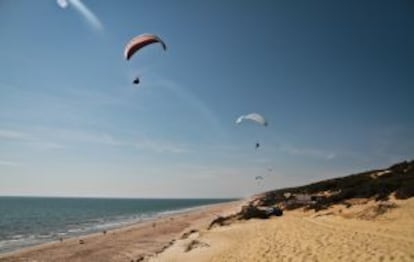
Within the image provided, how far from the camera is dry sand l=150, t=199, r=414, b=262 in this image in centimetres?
1189

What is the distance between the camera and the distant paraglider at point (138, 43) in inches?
723

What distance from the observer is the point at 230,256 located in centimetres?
1437

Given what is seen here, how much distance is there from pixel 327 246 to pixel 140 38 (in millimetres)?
12467

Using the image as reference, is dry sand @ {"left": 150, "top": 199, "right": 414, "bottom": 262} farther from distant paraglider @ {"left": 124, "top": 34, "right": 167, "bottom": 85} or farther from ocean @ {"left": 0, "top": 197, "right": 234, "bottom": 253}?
ocean @ {"left": 0, "top": 197, "right": 234, "bottom": 253}

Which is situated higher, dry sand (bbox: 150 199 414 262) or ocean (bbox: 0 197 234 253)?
ocean (bbox: 0 197 234 253)

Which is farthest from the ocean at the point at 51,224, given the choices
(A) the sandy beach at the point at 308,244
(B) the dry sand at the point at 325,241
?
(B) the dry sand at the point at 325,241

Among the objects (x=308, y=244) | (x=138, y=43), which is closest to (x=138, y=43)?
(x=138, y=43)

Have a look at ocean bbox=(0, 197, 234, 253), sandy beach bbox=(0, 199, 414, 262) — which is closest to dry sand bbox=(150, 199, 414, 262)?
sandy beach bbox=(0, 199, 414, 262)

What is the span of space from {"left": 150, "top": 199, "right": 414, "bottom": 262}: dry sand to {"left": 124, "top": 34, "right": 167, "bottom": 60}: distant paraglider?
9.71m

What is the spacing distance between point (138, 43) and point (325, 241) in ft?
39.7

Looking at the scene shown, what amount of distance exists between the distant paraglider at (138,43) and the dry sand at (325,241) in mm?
9711

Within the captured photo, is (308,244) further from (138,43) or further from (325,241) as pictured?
(138,43)

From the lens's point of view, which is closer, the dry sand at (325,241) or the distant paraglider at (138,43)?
the dry sand at (325,241)

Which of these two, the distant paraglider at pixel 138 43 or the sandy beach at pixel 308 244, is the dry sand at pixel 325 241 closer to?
the sandy beach at pixel 308 244
